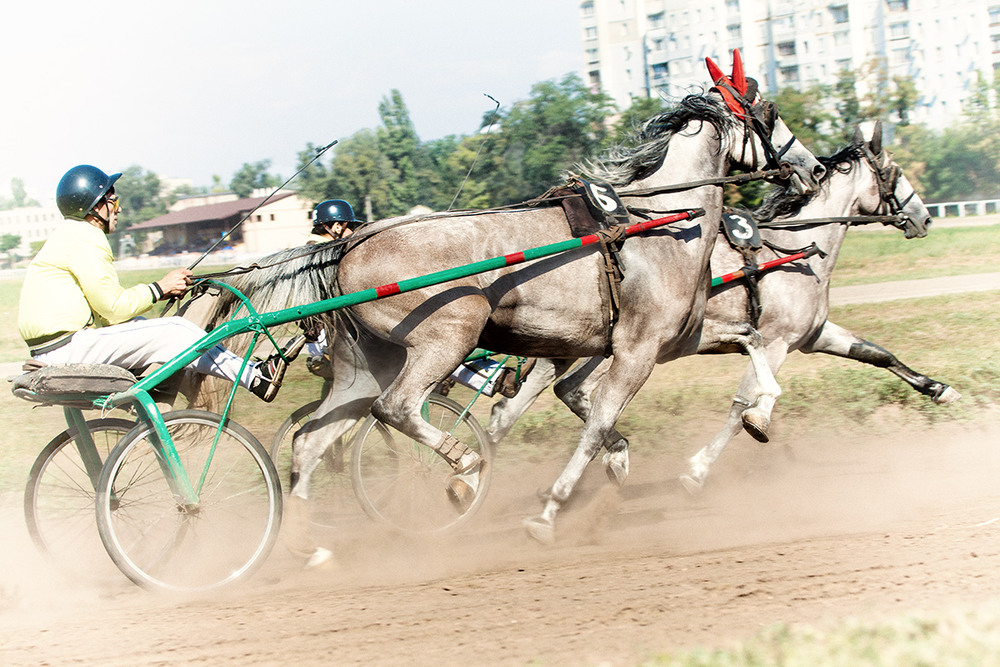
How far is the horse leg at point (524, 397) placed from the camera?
6.62m

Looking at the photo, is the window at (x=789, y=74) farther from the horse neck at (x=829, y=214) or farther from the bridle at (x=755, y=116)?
the bridle at (x=755, y=116)

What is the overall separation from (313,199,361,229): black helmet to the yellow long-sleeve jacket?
267cm

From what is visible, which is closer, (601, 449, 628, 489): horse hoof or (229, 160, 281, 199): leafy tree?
(601, 449, 628, 489): horse hoof

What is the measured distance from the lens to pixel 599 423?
5.29 m

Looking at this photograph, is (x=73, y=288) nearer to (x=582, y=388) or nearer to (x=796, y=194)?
(x=582, y=388)

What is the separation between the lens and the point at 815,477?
22.1ft

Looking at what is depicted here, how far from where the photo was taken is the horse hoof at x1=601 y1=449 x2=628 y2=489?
6.18 m

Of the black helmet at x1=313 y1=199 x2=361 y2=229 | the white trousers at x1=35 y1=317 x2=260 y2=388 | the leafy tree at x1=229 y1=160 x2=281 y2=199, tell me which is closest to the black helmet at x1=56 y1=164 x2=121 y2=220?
the white trousers at x1=35 y1=317 x2=260 y2=388

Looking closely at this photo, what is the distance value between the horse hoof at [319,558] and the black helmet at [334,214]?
2.87 meters

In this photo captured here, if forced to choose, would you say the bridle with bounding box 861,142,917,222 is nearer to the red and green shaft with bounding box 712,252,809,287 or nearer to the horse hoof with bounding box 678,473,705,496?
the red and green shaft with bounding box 712,252,809,287

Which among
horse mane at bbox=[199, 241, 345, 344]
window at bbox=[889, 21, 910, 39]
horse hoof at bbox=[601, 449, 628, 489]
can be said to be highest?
window at bbox=[889, 21, 910, 39]

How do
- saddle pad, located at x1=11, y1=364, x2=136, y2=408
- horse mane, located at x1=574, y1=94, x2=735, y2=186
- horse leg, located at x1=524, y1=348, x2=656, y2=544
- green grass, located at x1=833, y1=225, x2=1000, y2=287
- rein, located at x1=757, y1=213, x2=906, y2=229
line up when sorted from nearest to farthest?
1. saddle pad, located at x1=11, y1=364, x2=136, y2=408
2. horse leg, located at x1=524, y1=348, x2=656, y2=544
3. horse mane, located at x1=574, y1=94, x2=735, y2=186
4. rein, located at x1=757, y1=213, x2=906, y2=229
5. green grass, located at x1=833, y1=225, x2=1000, y2=287

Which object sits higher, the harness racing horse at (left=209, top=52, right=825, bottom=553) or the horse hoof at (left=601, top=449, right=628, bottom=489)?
the harness racing horse at (left=209, top=52, right=825, bottom=553)

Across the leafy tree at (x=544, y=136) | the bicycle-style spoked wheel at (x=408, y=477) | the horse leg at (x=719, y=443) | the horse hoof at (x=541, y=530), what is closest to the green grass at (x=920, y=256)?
the leafy tree at (x=544, y=136)
